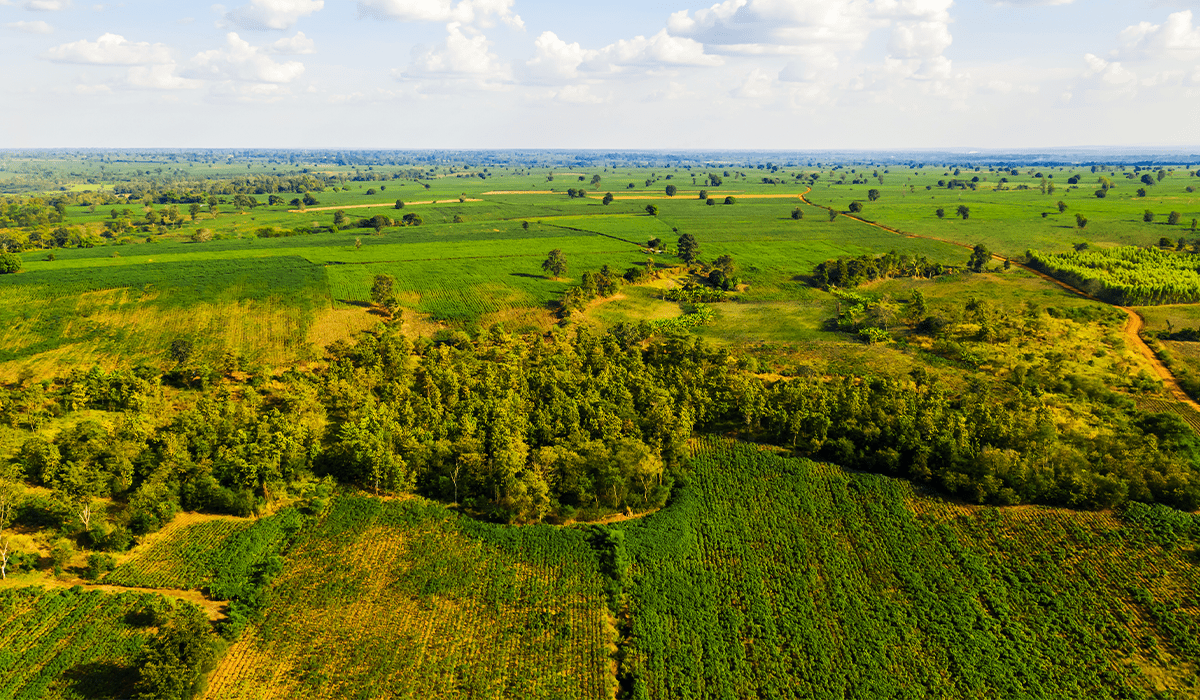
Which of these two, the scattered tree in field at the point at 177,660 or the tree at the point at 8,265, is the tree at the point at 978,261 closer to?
the scattered tree in field at the point at 177,660

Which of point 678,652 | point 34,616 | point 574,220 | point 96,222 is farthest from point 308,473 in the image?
point 96,222

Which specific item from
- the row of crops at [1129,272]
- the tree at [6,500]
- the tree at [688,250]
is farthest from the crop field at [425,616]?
the row of crops at [1129,272]

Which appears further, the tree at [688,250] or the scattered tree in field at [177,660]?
the tree at [688,250]

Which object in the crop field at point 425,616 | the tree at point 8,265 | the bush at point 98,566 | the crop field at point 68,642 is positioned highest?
the tree at point 8,265

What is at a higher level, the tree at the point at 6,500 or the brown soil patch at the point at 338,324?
the brown soil patch at the point at 338,324

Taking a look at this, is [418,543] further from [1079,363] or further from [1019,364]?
[1079,363]

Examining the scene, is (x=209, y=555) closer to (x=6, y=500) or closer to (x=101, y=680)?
(x=101, y=680)
